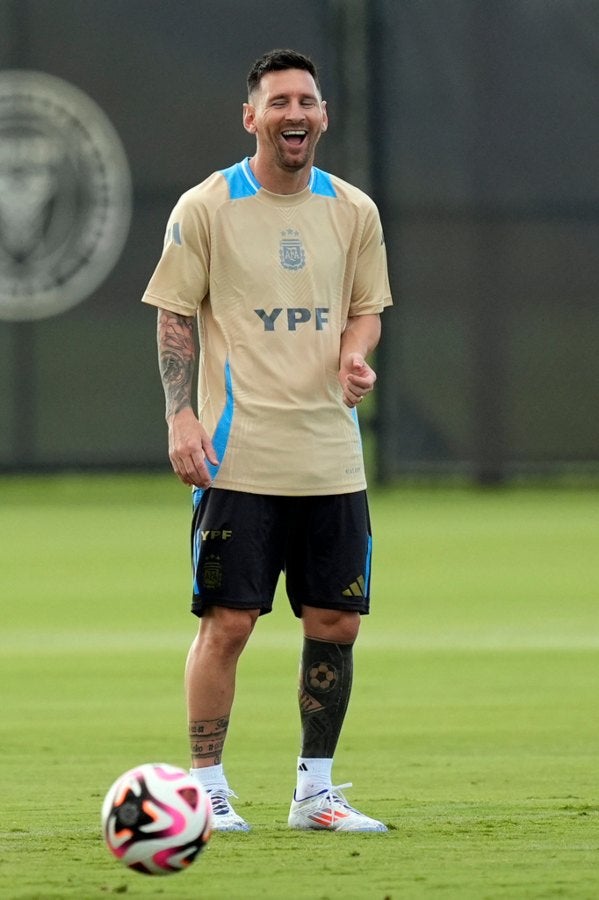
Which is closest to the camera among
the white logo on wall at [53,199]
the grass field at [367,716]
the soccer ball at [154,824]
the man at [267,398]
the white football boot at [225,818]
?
the soccer ball at [154,824]

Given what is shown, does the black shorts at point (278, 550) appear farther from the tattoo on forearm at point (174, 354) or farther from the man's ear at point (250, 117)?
the man's ear at point (250, 117)

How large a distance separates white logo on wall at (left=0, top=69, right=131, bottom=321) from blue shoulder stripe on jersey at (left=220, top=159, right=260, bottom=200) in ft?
36.9

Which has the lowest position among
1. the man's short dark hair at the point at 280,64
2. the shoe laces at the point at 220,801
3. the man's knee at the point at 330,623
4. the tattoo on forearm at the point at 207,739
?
the shoe laces at the point at 220,801

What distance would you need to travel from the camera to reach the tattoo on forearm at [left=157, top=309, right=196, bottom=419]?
16.0 feet

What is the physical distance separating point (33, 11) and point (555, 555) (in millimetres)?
7307

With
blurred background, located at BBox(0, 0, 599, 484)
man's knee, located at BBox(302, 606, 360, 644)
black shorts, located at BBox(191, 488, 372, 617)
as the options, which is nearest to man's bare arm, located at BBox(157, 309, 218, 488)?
black shorts, located at BBox(191, 488, 372, 617)

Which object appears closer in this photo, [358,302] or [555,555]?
[358,302]

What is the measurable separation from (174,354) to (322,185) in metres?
0.60

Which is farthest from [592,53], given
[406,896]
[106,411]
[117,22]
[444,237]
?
[406,896]

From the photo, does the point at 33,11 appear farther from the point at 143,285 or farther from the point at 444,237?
the point at 444,237

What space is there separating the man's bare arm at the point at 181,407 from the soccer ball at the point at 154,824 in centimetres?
96

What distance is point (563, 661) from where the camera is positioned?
810 cm

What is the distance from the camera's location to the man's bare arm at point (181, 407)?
15.5 feet

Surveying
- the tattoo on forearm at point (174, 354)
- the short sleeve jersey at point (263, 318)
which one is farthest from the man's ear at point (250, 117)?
the tattoo on forearm at point (174, 354)
